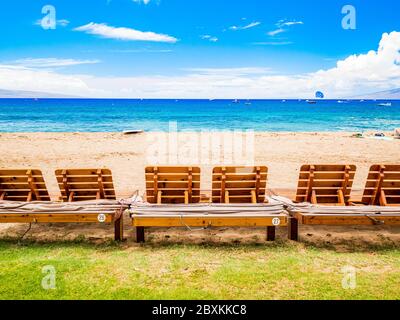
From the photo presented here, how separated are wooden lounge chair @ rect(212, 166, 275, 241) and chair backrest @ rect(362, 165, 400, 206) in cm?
201

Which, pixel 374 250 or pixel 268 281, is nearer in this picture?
pixel 268 281

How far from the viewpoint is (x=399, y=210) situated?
5996 millimetres

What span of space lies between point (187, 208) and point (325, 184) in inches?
105

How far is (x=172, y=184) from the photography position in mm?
6590

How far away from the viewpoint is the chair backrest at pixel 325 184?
6.57 meters

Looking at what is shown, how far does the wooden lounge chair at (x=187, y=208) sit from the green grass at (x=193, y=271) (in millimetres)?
419

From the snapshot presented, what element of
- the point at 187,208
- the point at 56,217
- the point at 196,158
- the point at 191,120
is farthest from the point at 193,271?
the point at 191,120

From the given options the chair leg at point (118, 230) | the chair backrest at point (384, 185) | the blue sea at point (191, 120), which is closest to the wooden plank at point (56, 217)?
the chair leg at point (118, 230)

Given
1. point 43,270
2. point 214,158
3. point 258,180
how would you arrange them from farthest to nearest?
point 214,158 < point 258,180 < point 43,270
